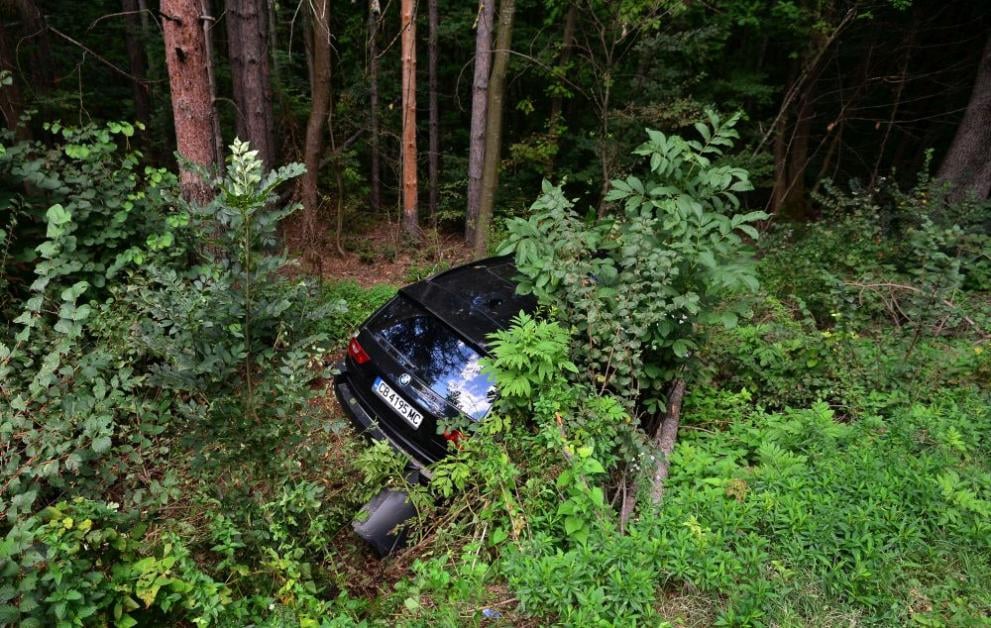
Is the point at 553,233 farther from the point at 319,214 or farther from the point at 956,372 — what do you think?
the point at 319,214

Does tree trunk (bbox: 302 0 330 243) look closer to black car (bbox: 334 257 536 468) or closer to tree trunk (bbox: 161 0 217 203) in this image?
tree trunk (bbox: 161 0 217 203)

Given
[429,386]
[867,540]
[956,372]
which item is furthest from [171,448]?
[956,372]

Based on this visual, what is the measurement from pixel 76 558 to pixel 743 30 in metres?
15.4

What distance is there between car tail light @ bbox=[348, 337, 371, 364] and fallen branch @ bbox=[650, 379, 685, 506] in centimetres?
228

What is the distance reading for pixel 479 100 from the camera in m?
9.16

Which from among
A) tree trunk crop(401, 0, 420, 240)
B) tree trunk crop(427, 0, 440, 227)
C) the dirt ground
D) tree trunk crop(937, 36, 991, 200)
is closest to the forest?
tree trunk crop(937, 36, 991, 200)

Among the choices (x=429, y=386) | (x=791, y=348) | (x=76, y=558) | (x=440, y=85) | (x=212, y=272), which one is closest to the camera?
(x=76, y=558)

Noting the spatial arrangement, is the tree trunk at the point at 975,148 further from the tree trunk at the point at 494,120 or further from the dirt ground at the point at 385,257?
the dirt ground at the point at 385,257

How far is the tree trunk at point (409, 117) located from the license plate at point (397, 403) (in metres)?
6.53

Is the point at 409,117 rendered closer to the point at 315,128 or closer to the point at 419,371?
the point at 315,128

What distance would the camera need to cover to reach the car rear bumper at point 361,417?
3.55m

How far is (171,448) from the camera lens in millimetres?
3172

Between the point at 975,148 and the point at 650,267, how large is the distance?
26.8 ft

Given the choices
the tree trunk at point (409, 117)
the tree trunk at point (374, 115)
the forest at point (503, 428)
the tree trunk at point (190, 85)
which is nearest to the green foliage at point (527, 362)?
the forest at point (503, 428)
